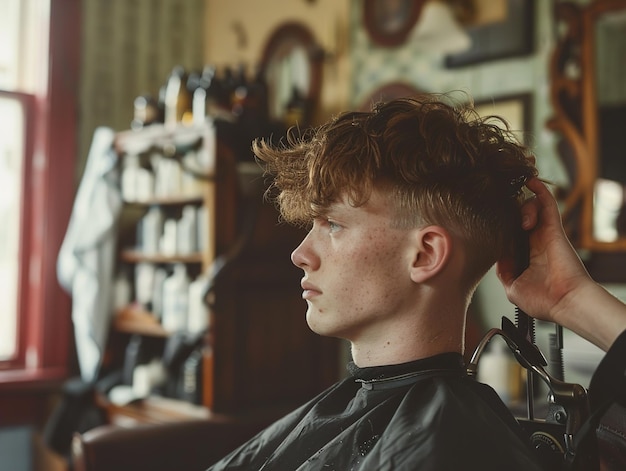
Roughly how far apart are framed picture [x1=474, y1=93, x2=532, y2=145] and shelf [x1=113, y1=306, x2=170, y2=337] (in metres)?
1.79

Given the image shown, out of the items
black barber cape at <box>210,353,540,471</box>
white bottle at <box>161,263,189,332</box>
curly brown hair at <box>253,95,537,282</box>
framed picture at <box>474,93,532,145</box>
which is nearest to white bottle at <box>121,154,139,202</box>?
white bottle at <box>161,263,189,332</box>

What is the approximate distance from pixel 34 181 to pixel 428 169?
3.22m

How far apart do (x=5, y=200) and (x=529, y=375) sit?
10.9 feet

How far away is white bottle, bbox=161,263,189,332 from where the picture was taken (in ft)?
11.2

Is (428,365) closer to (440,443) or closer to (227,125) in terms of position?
(440,443)

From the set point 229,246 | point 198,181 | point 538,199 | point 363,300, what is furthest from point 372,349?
point 198,181

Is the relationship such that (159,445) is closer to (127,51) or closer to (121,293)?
(121,293)

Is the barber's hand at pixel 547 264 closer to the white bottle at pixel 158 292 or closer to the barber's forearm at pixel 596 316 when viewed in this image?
the barber's forearm at pixel 596 316

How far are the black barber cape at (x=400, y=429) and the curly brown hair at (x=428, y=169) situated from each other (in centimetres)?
24

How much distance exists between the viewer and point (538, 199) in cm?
131

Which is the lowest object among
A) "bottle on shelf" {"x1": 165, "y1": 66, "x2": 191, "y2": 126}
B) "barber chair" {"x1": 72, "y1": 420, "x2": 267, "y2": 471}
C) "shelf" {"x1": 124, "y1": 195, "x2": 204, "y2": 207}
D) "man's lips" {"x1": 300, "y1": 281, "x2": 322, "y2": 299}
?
"barber chair" {"x1": 72, "y1": 420, "x2": 267, "y2": 471}

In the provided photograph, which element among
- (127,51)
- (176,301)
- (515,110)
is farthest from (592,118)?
(127,51)

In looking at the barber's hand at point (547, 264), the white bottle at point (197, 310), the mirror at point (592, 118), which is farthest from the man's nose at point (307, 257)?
the white bottle at point (197, 310)

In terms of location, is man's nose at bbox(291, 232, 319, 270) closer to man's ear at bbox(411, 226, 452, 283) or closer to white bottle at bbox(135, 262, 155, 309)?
man's ear at bbox(411, 226, 452, 283)
